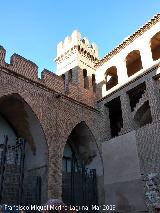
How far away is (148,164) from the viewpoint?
9836mm

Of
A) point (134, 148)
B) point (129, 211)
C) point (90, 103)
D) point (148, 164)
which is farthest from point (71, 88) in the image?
point (129, 211)

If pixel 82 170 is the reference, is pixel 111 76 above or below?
above

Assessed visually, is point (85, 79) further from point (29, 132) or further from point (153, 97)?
point (29, 132)

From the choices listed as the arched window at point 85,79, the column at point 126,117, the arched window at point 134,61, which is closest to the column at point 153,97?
the column at point 126,117

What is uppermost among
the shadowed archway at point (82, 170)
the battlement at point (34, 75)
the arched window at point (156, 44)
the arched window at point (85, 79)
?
the arched window at point (156, 44)

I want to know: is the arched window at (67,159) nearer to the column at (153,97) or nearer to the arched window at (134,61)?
the column at (153,97)

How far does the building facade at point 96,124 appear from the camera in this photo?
9.80m

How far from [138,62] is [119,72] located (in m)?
1.82

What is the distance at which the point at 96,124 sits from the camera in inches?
499

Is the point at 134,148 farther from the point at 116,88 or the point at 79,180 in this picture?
the point at 116,88

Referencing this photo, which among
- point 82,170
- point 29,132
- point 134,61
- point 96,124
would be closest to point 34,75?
point 29,132

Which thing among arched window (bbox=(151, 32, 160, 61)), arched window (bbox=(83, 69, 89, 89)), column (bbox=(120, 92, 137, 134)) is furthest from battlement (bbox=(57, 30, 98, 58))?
column (bbox=(120, 92, 137, 134))

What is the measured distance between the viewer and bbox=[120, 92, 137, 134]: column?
454 inches

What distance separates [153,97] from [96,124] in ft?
9.76
